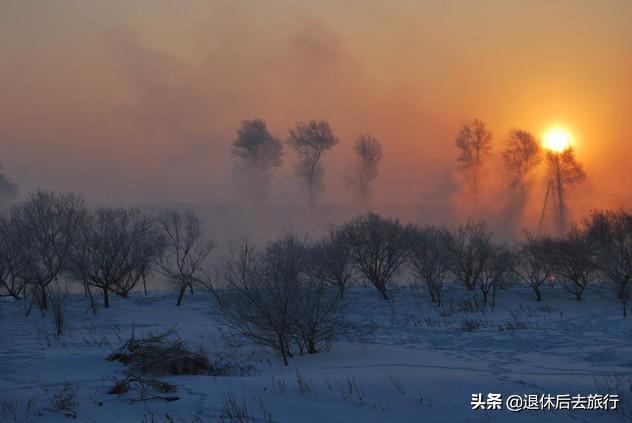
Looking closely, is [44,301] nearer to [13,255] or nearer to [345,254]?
[13,255]

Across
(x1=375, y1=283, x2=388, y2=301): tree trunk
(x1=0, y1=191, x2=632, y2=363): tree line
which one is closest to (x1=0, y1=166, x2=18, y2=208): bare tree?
(x1=0, y1=191, x2=632, y2=363): tree line

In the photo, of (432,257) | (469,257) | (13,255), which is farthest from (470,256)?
(13,255)

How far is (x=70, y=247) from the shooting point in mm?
26734

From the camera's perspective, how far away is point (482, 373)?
895cm

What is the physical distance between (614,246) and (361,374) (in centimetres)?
2275

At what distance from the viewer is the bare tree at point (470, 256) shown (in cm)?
2874

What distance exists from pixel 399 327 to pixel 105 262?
17675mm

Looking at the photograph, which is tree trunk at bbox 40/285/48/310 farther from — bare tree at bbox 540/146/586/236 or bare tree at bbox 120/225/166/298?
bare tree at bbox 540/146/586/236

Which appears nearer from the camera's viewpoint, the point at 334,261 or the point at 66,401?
the point at 66,401

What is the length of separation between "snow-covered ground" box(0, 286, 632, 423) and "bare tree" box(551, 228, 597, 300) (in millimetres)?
12080

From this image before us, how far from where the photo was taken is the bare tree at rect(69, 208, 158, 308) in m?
26.7

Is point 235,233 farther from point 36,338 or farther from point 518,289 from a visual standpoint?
point 36,338

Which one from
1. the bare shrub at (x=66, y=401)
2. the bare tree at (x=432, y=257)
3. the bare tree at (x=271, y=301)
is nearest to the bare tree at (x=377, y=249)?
Result: the bare tree at (x=432, y=257)

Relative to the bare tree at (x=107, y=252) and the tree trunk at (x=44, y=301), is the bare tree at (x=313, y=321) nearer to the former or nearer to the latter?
the tree trunk at (x=44, y=301)
